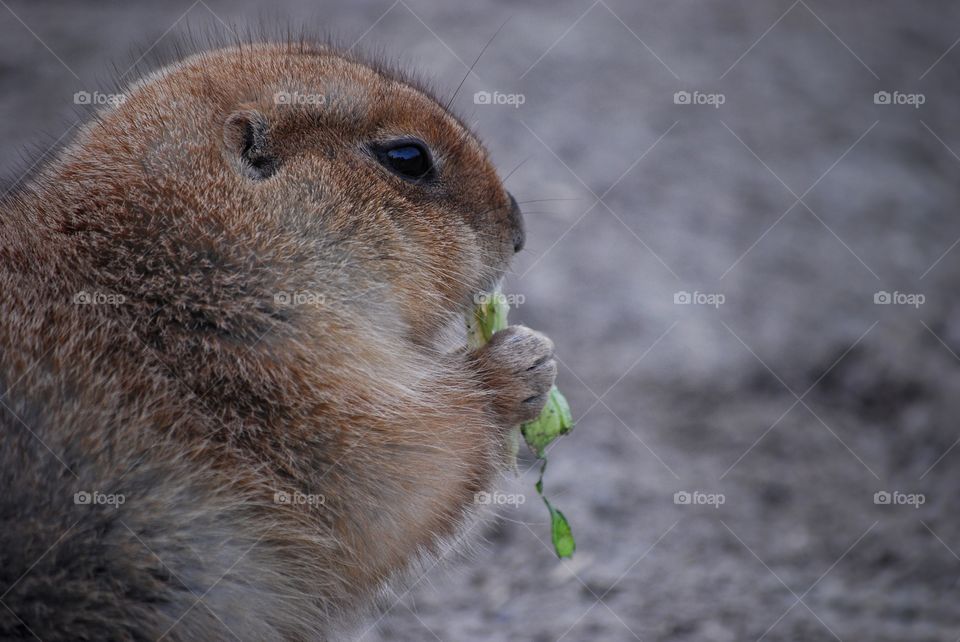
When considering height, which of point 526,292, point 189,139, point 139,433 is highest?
point 189,139

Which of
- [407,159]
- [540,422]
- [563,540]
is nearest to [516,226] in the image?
[407,159]

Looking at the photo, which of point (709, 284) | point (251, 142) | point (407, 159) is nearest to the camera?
point (251, 142)

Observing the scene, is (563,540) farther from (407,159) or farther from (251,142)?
(251,142)

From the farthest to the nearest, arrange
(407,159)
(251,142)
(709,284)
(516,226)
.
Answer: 1. (709,284)
2. (516,226)
3. (407,159)
4. (251,142)

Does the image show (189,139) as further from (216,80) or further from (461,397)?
(461,397)

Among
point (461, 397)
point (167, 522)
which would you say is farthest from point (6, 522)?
point (461, 397)

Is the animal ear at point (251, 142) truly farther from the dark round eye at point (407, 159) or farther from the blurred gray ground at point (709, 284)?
the blurred gray ground at point (709, 284)
